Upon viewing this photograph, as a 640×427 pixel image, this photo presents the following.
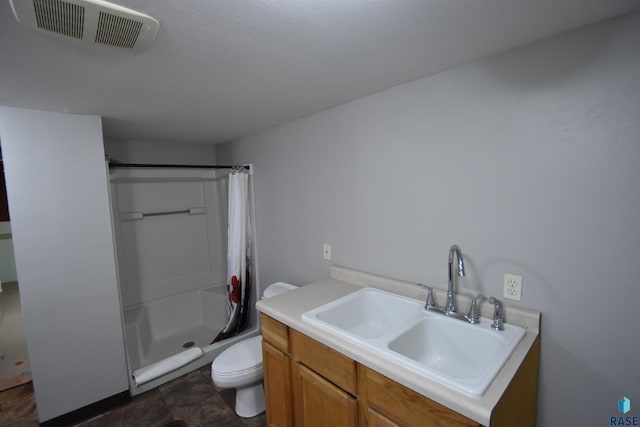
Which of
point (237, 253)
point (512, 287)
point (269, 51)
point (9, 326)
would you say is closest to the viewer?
point (269, 51)

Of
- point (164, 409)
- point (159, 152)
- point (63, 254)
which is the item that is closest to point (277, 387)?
point (164, 409)

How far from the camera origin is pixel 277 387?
1646mm

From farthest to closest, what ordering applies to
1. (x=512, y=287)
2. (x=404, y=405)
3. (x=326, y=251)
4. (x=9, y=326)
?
1. (x=9, y=326)
2. (x=326, y=251)
3. (x=512, y=287)
4. (x=404, y=405)

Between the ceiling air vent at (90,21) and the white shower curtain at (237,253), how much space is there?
1.73 metres

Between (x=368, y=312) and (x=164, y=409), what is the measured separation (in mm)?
1693

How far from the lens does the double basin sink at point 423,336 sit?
103 cm

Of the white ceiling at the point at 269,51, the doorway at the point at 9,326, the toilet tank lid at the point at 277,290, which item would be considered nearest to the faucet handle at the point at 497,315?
the white ceiling at the point at 269,51

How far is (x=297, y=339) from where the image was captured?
Result: 148 cm

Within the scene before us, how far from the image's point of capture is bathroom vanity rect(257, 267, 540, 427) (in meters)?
0.93

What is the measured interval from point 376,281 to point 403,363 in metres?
0.80

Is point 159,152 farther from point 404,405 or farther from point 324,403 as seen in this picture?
point 404,405

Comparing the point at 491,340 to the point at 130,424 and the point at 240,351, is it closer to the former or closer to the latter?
the point at 240,351

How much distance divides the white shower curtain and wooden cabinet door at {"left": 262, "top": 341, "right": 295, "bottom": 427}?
117cm

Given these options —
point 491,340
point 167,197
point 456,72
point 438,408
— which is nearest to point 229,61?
point 456,72
